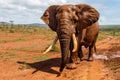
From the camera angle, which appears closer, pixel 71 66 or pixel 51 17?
pixel 71 66

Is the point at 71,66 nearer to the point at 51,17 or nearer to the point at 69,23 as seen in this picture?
the point at 69,23

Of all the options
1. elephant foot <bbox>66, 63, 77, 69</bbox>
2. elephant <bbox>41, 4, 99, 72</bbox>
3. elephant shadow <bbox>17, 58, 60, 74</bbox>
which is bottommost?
elephant shadow <bbox>17, 58, 60, 74</bbox>

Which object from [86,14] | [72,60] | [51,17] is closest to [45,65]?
[72,60]

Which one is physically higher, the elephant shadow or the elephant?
the elephant

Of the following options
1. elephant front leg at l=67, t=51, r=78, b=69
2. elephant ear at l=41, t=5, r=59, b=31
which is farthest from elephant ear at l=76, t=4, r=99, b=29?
elephant front leg at l=67, t=51, r=78, b=69

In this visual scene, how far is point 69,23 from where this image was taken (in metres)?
11.0

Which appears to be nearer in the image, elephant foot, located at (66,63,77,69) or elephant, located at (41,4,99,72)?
elephant, located at (41,4,99,72)

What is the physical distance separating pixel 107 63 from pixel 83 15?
2.57m

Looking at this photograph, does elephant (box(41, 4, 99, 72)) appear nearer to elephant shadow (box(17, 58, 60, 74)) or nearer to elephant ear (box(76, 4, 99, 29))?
elephant ear (box(76, 4, 99, 29))

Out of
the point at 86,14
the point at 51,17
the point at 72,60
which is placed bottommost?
the point at 72,60

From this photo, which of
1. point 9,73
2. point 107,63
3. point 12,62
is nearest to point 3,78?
point 9,73

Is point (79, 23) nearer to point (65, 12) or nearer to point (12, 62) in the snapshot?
point (65, 12)

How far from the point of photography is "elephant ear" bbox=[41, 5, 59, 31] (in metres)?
12.1

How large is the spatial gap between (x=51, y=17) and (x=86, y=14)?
1.40 metres
